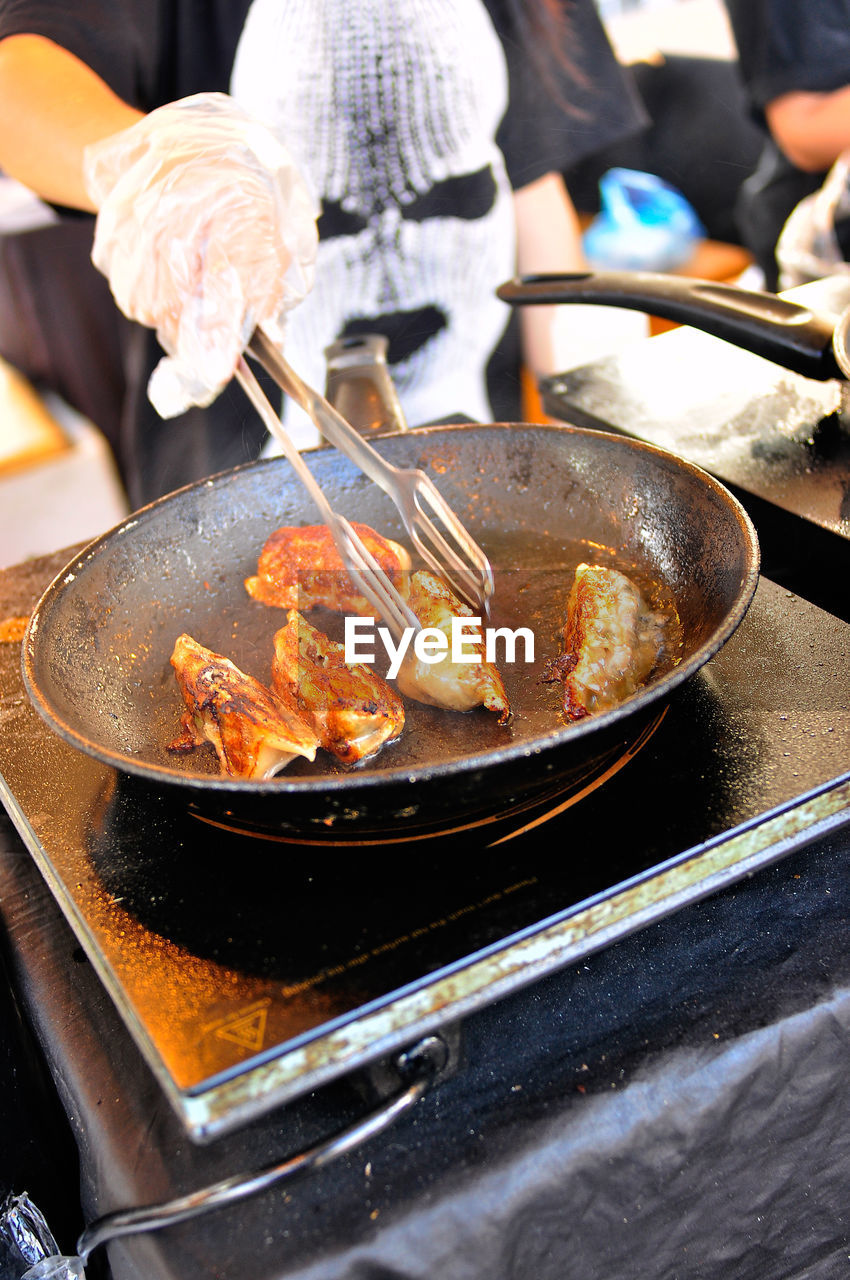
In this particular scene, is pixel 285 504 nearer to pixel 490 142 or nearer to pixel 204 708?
pixel 204 708

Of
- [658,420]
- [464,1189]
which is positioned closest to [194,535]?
[658,420]

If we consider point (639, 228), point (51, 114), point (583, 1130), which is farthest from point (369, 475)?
point (639, 228)

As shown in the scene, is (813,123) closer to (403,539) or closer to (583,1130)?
(403,539)

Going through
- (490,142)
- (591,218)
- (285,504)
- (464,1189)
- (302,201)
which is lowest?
(591,218)

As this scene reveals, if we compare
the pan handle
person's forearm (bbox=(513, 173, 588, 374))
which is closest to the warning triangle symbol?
the pan handle

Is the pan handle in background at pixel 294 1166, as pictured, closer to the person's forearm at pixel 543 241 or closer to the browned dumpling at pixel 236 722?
the browned dumpling at pixel 236 722

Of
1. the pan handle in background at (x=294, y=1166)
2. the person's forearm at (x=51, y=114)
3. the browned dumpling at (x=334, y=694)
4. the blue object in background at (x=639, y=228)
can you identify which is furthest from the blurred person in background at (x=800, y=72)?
the pan handle in background at (x=294, y=1166)
